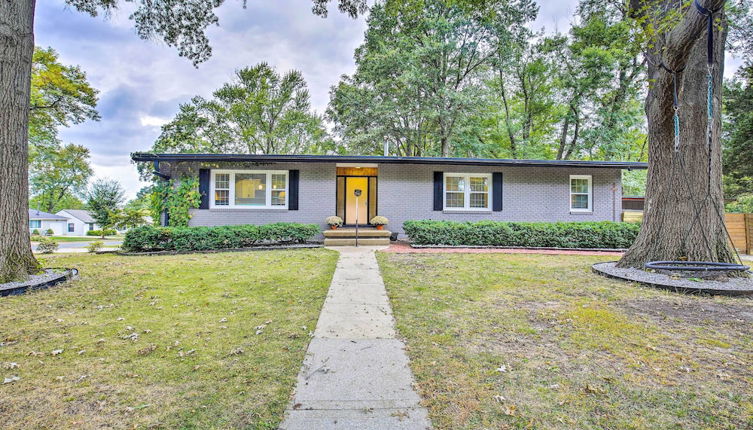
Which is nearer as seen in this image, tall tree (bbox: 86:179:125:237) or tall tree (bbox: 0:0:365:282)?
tall tree (bbox: 0:0:365:282)

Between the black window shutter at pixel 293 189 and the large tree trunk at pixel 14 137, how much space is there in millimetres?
6254

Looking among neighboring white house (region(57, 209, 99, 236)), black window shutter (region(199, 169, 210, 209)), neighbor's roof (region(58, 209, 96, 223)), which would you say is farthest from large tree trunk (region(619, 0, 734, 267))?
neighbor's roof (region(58, 209, 96, 223))

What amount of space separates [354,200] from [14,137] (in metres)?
8.84

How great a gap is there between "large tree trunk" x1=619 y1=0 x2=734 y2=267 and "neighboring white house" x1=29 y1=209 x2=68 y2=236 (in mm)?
41302

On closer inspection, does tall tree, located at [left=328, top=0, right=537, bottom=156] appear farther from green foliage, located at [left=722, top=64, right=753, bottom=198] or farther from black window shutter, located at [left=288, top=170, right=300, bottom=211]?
green foliage, located at [left=722, top=64, right=753, bottom=198]

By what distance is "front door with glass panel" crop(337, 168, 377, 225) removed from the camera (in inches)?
472

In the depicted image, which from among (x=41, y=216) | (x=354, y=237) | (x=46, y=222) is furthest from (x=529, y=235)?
(x=46, y=222)

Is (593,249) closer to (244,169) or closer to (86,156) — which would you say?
(244,169)

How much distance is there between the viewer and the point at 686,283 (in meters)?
4.84

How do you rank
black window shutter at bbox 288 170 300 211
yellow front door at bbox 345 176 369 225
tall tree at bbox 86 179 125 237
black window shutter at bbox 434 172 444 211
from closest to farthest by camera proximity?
tall tree at bbox 86 179 125 237, black window shutter at bbox 288 170 300 211, black window shutter at bbox 434 172 444 211, yellow front door at bbox 345 176 369 225

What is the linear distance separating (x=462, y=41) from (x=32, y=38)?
57.9 feet

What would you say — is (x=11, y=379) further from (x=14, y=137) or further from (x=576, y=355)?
(x=14, y=137)

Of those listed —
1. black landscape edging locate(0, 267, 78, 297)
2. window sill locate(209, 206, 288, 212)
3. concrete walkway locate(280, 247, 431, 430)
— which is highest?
window sill locate(209, 206, 288, 212)

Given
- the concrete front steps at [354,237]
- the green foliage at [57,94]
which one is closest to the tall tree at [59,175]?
the green foliage at [57,94]
